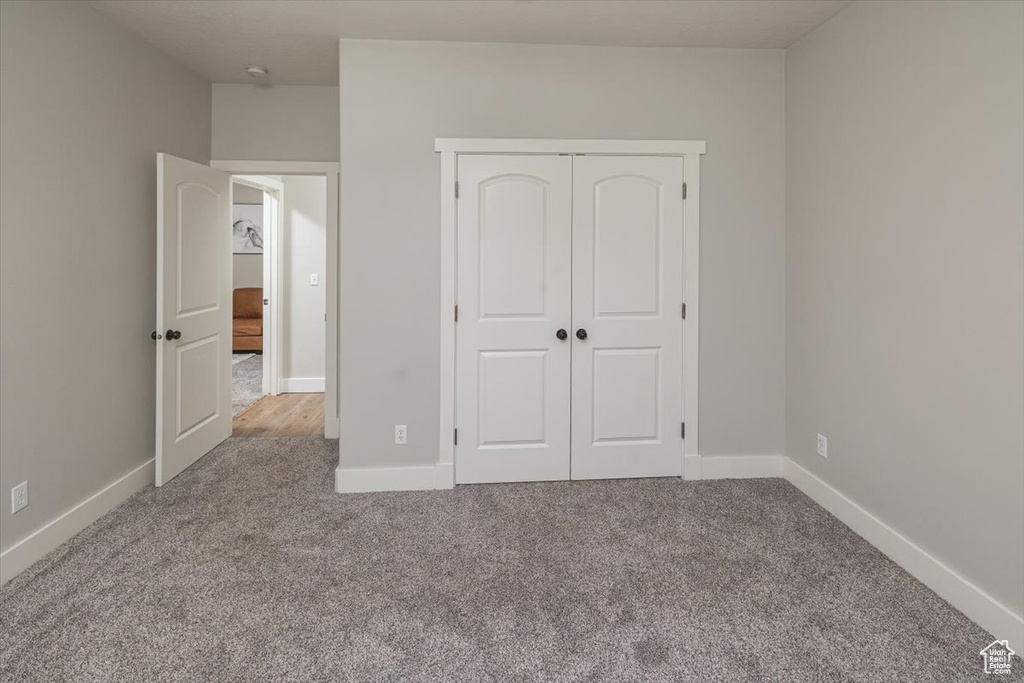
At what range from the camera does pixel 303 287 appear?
6.21m

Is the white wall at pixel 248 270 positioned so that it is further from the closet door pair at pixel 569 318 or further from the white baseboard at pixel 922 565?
the white baseboard at pixel 922 565

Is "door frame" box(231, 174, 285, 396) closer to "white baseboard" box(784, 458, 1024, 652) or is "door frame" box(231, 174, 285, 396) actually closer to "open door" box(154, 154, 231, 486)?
"open door" box(154, 154, 231, 486)

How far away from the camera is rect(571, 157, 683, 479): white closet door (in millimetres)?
3340

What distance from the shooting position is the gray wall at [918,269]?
6.52ft

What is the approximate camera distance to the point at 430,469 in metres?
3.34

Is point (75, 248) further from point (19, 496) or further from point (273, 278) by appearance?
point (273, 278)

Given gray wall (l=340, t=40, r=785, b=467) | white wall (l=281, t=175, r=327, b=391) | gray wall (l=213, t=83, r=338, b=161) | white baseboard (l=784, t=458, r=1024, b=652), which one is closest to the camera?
white baseboard (l=784, t=458, r=1024, b=652)

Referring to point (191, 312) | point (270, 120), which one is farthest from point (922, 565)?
point (270, 120)

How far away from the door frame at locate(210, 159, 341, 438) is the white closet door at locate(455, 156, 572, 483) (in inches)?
51.3

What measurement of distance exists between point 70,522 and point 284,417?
2.33m

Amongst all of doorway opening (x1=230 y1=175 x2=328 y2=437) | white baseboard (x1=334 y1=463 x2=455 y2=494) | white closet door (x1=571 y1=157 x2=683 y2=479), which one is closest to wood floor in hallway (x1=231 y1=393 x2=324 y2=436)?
doorway opening (x1=230 y1=175 x2=328 y2=437)

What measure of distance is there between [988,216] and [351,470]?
3.10 m

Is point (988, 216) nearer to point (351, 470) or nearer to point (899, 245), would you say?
point (899, 245)

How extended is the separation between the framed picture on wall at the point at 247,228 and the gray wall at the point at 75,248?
5257 millimetres
